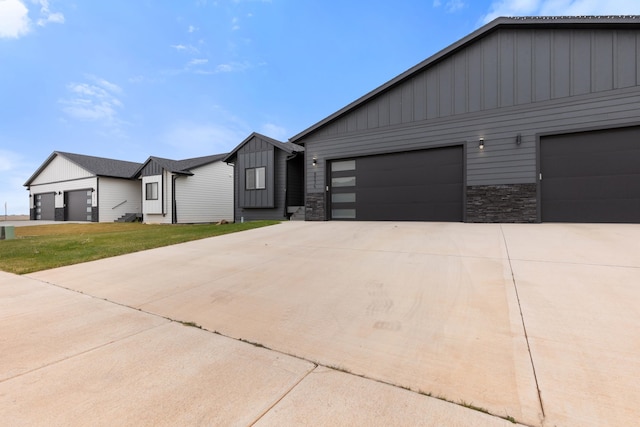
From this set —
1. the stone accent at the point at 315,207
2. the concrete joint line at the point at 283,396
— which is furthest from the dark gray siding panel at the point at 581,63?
the concrete joint line at the point at 283,396

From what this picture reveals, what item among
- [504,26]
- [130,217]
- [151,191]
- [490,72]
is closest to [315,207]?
[490,72]

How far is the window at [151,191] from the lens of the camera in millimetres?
18031

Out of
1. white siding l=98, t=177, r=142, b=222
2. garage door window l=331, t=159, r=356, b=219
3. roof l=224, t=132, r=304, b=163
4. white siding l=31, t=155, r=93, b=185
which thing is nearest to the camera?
garage door window l=331, t=159, r=356, b=219

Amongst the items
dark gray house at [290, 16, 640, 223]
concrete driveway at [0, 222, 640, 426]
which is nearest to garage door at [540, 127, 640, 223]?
dark gray house at [290, 16, 640, 223]

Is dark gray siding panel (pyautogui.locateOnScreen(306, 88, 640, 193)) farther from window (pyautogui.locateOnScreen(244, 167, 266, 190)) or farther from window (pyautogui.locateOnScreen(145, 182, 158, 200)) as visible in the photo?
window (pyautogui.locateOnScreen(145, 182, 158, 200))

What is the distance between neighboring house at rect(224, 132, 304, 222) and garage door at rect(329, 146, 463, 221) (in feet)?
8.77

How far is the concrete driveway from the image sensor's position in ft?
4.88

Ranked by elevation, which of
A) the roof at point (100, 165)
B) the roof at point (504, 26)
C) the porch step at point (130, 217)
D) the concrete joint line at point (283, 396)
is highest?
the roof at point (504, 26)

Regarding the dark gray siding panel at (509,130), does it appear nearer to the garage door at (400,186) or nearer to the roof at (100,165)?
the garage door at (400,186)

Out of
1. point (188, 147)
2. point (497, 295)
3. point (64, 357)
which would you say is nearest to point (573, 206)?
point (497, 295)

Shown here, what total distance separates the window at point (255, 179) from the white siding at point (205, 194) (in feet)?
20.4

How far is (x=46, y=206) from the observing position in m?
23.6

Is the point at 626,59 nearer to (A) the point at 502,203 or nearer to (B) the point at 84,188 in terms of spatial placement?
(A) the point at 502,203

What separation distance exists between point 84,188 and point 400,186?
22.7 m
